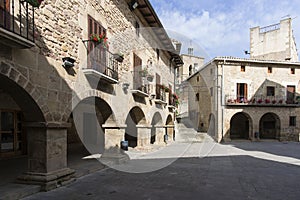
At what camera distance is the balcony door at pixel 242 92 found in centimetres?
2037

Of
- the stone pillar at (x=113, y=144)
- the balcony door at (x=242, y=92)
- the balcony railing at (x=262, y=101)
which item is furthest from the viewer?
the balcony door at (x=242, y=92)

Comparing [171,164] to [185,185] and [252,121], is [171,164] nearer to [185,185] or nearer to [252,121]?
[185,185]

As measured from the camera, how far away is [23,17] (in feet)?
14.4

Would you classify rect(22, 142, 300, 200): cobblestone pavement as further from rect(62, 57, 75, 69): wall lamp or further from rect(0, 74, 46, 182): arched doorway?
rect(62, 57, 75, 69): wall lamp

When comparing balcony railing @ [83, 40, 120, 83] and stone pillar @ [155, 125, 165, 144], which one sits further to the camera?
stone pillar @ [155, 125, 165, 144]

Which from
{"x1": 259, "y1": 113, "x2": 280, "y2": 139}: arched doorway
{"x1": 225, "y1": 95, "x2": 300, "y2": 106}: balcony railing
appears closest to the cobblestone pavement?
{"x1": 225, "y1": 95, "x2": 300, "y2": 106}: balcony railing

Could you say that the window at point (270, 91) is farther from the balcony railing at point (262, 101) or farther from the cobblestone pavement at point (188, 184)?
the cobblestone pavement at point (188, 184)

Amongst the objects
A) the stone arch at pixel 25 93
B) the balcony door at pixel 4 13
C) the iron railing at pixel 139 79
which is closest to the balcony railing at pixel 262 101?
the iron railing at pixel 139 79

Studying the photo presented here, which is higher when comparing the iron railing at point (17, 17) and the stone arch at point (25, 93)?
the iron railing at point (17, 17)

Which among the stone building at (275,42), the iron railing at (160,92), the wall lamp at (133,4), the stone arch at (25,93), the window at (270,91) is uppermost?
the stone building at (275,42)

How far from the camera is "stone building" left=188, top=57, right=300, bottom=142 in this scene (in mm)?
20188

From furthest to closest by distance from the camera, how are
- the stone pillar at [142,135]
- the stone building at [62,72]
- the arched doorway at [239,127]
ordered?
the arched doorway at [239,127] < the stone pillar at [142,135] < the stone building at [62,72]

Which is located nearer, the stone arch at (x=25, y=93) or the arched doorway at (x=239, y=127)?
the stone arch at (x=25, y=93)

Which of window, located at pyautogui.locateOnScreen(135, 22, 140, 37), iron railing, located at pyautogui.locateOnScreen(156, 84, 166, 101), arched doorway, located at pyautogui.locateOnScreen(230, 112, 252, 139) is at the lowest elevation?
arched doorway, located at pyautogui.locateOnScreen(230, 112, 252, 139)
